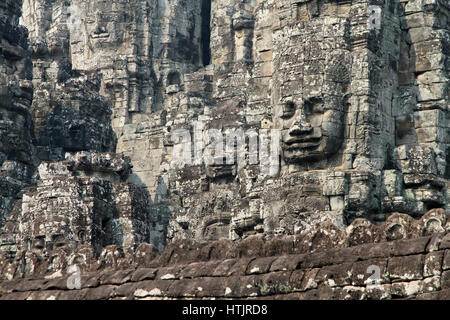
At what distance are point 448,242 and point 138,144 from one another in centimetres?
2979

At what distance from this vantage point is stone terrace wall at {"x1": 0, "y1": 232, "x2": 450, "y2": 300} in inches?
606

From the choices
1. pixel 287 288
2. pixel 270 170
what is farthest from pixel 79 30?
A: pixel 287 288

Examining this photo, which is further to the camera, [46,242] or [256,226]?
[46,242]

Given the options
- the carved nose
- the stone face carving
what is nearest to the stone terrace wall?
the stone face carving

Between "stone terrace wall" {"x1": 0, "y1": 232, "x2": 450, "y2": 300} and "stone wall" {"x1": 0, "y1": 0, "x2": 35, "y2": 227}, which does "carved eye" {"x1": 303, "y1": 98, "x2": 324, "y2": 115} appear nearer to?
"stone terrace wall" {"x1": 0, "y1": 232, "x2": 450, "y2": 300}

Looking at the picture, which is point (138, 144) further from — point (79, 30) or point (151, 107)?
point (79, 30)

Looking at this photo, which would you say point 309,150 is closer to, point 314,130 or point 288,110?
point 314,130

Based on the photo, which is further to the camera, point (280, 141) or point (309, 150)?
point (280, 141)

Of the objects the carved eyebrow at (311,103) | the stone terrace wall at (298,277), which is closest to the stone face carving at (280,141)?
the carved eyebrow at (311,103)

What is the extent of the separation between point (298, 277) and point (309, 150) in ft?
26.9

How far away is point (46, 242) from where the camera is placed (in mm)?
29688

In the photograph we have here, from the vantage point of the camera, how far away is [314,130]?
24.8 metres

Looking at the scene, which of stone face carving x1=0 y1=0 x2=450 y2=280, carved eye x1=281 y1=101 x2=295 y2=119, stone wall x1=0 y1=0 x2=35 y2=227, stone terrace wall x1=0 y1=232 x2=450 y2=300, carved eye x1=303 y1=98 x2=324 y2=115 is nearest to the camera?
stone terrace wall x1=0 y1=232 x2=450 y2=300

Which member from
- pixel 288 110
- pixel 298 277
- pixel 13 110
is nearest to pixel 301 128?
pixel 288 110
